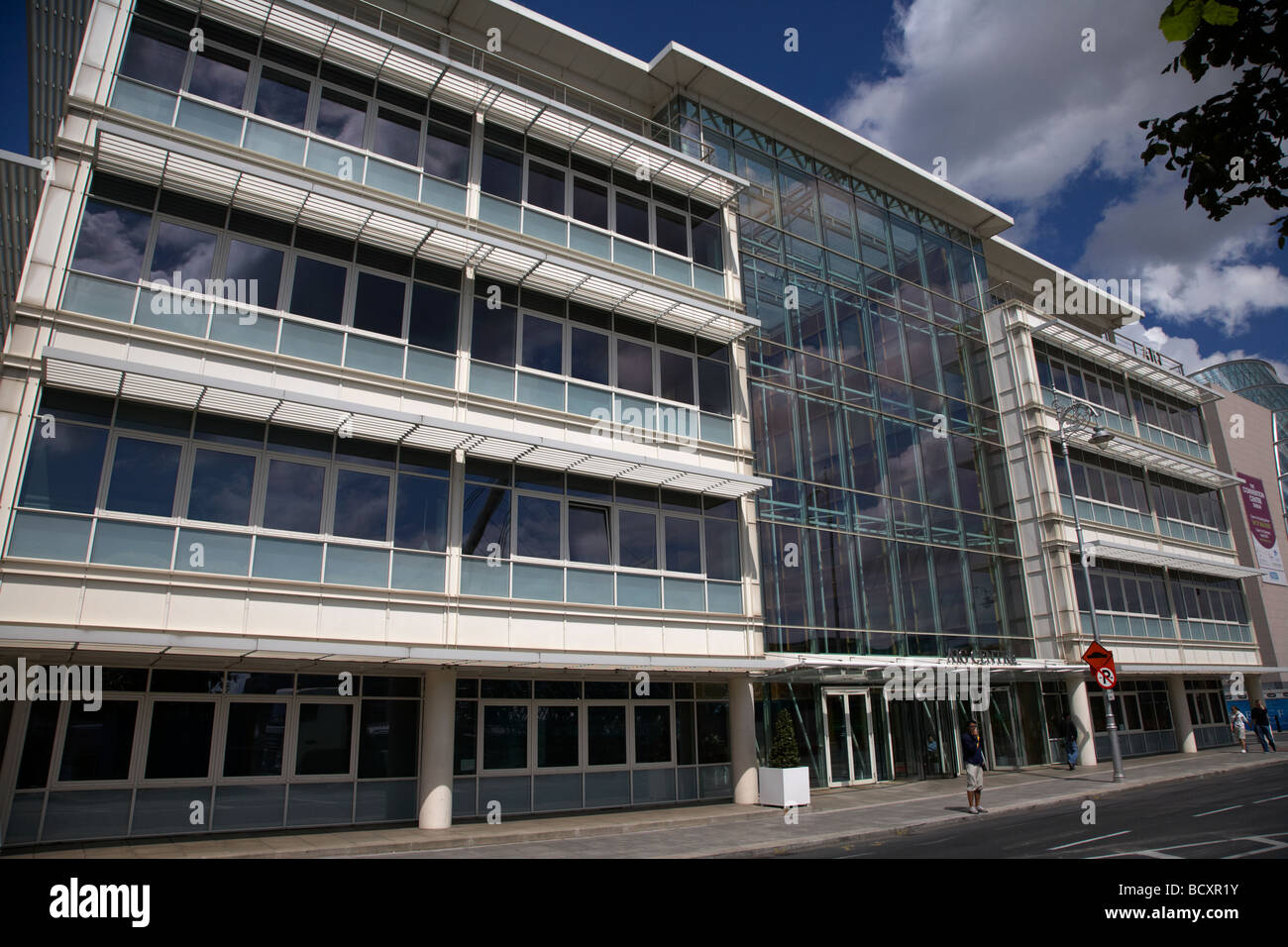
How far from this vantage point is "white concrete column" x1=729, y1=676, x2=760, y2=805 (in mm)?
20047

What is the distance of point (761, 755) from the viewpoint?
21.4 m

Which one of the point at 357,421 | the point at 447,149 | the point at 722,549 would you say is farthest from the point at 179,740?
the point at 447,149

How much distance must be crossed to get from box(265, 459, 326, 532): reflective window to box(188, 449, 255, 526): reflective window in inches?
14.6

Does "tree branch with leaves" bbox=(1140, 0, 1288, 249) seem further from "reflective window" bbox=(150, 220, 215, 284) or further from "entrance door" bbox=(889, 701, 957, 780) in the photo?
"entrance door" bbox=(889, 701, 957, 780)

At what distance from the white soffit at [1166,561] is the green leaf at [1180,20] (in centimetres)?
3043

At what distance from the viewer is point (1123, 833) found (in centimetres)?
1356

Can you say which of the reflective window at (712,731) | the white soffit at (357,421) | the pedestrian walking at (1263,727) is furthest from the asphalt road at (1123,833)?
the pedestrian walking at (1263,727)

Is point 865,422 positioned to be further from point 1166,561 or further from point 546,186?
point 1166,561

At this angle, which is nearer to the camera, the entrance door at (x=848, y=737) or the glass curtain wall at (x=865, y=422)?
the entrance door at (x=848, y=737)

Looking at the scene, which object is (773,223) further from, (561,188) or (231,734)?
(231,734)

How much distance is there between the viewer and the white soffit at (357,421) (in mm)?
13500

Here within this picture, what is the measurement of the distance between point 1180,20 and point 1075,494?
30758 millimetres

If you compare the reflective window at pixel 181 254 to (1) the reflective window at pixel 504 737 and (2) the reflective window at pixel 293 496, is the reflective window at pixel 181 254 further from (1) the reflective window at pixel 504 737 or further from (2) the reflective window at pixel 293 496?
(1) the reflective window at pixel 504 737

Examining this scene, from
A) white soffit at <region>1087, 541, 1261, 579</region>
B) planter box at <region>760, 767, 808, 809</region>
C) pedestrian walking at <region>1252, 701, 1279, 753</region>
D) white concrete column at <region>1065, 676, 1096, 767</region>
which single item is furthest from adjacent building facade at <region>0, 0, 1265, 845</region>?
pedestrian walking at <region>1252, 701, 1279, 753</region>
